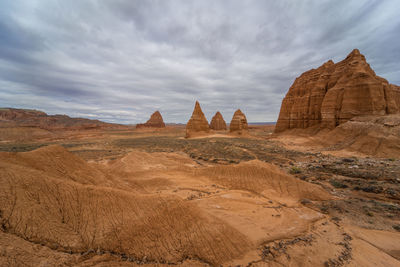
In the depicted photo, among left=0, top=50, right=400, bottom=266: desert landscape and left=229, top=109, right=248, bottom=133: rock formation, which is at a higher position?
left=229, top=109, right=248, bottom=133: rock formation

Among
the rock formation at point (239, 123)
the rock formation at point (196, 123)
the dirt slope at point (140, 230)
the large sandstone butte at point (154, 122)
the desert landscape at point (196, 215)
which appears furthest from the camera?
the large sandstone butte at point (154, 122)

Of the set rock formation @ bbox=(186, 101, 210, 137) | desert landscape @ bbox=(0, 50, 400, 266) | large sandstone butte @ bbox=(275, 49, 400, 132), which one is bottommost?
desert landscape @ bbox=(0, 50, 400, 266)

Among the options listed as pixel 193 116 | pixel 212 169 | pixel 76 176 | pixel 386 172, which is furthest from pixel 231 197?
pixel 193 116

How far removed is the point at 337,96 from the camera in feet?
84.9

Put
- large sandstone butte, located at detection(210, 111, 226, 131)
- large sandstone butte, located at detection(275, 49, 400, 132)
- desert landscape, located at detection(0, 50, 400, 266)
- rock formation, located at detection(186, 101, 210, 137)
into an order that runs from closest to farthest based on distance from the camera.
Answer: desert landscape, located at detection(0, 50, 400, 266)
large sandstone butte, located at detection(275, 49, 400, 132)
rock formation, located at detection(186, 101, 210, 137)
large sandstone butte, located at detection(210, 111, 226, 131)

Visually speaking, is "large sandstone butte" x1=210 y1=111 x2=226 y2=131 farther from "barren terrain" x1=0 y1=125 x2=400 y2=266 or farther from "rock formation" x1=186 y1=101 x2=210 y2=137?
"barren terrain" x1=0 y1=125 x2=400 y2=266

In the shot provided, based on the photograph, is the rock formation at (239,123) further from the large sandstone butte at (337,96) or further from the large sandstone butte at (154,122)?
the large sandstone butte at (154,122)

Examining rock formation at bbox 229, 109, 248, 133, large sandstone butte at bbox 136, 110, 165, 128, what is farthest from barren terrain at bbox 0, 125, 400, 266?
large sandstone butte at bbox 136, 110, 165, 128

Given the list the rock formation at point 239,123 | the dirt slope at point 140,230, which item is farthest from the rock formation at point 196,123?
the dirt slope at point 140,230

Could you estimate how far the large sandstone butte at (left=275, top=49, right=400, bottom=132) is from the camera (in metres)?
22.6

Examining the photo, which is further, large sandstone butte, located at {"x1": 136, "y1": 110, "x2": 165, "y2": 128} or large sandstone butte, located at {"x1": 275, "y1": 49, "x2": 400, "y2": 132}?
large sandstone butte, located at {"x1": 136, "y1": 110, "x2": 165, "y2": 128}

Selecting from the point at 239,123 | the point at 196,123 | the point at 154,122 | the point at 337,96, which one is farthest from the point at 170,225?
the point at 154,122

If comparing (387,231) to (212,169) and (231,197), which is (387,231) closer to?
(231,197)

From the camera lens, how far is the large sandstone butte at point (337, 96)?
22.6m
